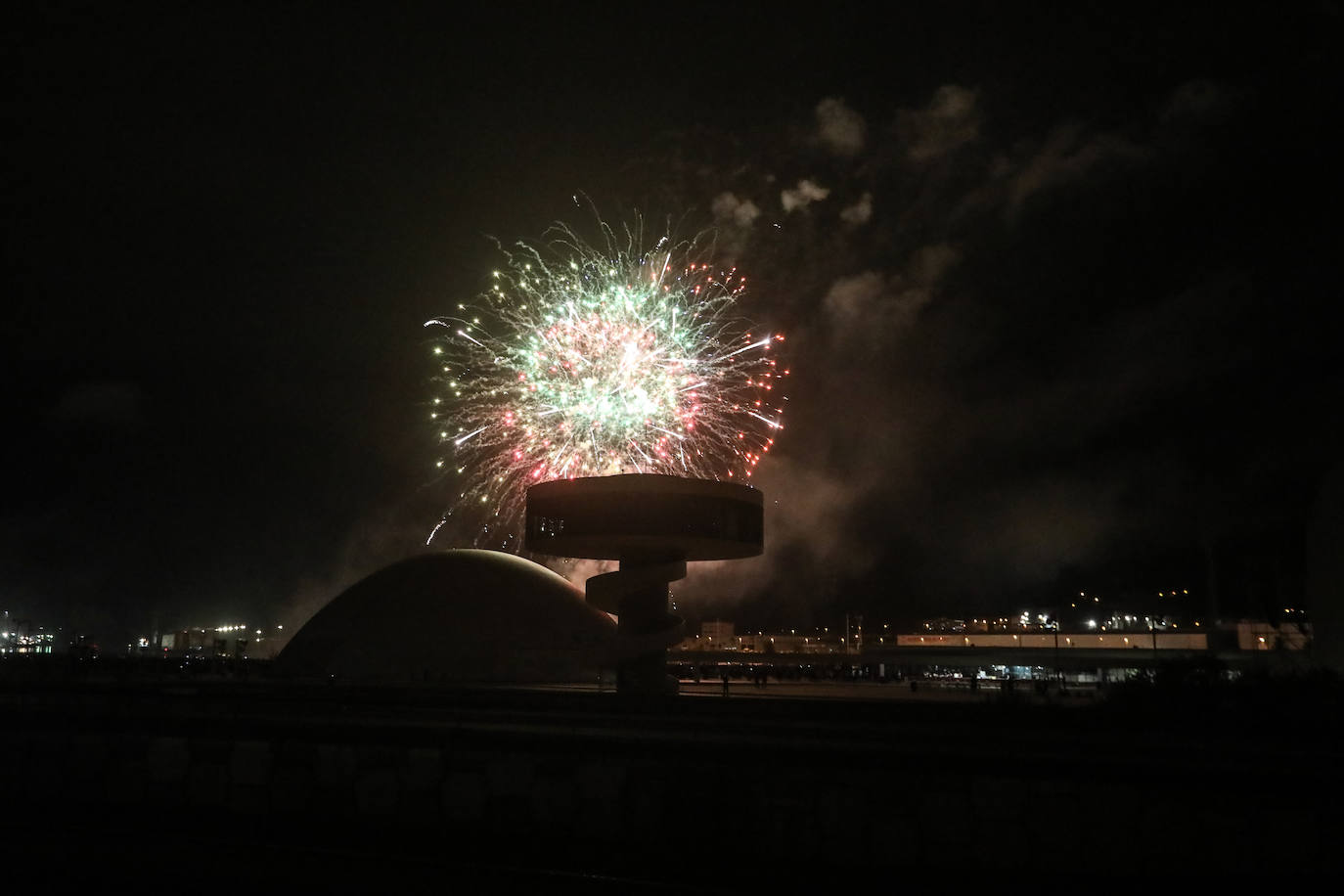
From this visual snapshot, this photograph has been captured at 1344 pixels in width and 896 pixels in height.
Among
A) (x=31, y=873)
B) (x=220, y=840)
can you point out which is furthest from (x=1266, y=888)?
(x=31, y=873)

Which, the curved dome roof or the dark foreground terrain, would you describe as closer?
the dark foreground terrain

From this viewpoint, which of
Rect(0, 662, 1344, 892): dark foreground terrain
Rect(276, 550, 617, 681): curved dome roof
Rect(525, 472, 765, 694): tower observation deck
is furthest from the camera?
Rect(276, 550, 617, 681): curved dome roof

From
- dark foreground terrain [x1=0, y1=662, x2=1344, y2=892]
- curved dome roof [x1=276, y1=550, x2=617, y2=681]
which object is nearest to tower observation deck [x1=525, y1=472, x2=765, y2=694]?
curved dome roof [x1=276, y1=550, x2=617, y2=681]

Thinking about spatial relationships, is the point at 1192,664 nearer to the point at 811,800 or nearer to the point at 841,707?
the point at 841,707

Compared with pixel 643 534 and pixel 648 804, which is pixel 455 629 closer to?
pixel 643 534

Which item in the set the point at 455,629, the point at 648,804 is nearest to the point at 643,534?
the point at 455,629

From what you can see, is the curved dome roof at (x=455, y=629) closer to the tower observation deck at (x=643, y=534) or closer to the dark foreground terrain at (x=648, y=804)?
the tower observation deck at (x=643, y=534)

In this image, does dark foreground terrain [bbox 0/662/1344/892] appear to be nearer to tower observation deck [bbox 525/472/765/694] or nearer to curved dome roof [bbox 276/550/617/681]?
tower observation deck [bbox 525/472/765/694]

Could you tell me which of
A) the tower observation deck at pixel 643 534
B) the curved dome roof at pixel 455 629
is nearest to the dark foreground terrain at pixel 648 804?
the tower observation deck at pixel 643 534

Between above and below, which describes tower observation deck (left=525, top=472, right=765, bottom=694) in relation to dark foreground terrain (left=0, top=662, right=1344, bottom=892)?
above
